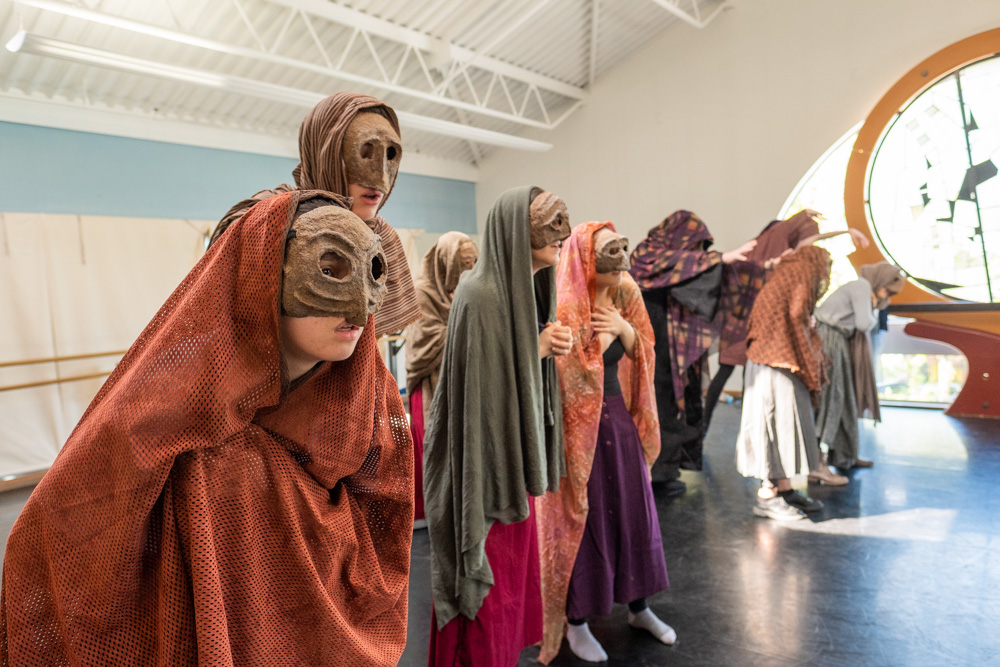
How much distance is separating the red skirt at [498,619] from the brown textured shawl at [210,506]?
2.90 ft

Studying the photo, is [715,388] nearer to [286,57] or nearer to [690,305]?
[690,305]

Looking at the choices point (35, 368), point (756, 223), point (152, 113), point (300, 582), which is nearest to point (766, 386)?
point (300, 582)

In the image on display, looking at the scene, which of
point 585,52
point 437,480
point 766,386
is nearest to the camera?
point 437,480

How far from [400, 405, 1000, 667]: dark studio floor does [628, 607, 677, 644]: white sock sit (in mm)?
36

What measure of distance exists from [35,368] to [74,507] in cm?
616

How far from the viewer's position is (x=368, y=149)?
134cm

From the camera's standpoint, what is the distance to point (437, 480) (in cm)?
184

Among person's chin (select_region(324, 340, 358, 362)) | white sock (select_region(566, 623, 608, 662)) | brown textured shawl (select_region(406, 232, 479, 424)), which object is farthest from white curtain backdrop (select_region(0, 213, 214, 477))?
person's chin (select_region(324, 340, 358, 362))

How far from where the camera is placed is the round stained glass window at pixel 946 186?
20.1 ft

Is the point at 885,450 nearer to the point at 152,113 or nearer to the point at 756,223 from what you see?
the point at 756,223

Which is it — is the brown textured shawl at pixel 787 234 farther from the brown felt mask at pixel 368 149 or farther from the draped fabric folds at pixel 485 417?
the brown felt mask at pixel 368 149

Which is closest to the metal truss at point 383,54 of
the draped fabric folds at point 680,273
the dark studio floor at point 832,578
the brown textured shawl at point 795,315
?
the draped fabric folds at point 680,273

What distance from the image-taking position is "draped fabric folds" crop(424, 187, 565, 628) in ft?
5.60

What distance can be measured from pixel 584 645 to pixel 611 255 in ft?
4.72
